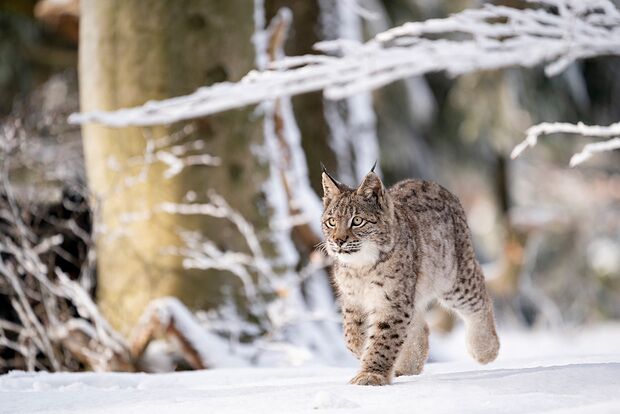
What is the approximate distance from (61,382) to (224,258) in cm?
187

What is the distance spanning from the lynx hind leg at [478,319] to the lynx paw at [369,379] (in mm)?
903

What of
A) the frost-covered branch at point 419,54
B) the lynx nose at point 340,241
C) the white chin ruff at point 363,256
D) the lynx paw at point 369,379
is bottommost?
the lynx paw at point 369,379

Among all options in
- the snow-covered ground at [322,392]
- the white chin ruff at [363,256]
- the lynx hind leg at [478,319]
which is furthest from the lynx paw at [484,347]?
the white chin ruff at [363,256]

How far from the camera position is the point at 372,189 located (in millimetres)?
3523

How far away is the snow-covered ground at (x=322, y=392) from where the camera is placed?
2.62m

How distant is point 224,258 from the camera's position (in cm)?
545

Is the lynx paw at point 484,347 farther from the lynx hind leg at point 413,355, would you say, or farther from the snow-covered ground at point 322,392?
the lynx hind leg at point 413,355

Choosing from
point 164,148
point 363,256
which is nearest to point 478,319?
point 363,256

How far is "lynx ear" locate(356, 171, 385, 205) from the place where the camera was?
3.52 metres

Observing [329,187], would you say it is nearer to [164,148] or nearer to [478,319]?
[478,319]

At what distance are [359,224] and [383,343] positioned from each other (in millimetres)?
442

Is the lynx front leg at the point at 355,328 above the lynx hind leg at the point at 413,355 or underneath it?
above

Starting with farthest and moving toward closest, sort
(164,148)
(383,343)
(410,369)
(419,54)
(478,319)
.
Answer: (164,148) → (478,319) → (419,54) → (410,369) → (383,343)

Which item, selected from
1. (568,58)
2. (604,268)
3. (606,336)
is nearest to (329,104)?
(568,58)
